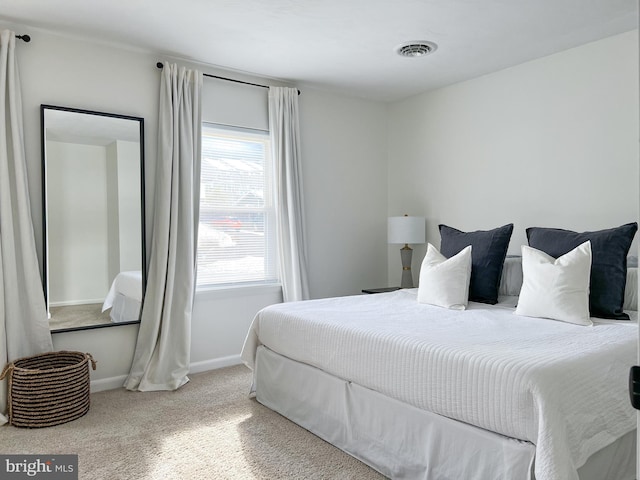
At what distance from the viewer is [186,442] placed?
103 inches

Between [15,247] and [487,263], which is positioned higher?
[15,247]

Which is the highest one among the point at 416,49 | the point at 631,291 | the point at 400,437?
the point at 416,49

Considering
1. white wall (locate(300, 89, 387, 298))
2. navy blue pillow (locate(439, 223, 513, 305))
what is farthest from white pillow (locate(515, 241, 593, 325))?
white wall (locate(300, 89, 387, 298))

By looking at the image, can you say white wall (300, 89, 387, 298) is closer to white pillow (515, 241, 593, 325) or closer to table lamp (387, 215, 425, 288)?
table lamp (387, 215, 425, 288)

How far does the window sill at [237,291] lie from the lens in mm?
3967

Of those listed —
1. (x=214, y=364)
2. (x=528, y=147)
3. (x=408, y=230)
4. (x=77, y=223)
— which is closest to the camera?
(x=77, y=223)

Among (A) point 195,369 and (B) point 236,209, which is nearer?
(A) point 195,369

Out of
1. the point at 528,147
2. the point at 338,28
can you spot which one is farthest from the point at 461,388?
the point at 528,147

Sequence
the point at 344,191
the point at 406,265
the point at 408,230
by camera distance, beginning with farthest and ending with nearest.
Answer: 1. the point at 344,191
2. the point at 406,265
3. the point at 408,230

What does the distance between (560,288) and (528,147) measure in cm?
157

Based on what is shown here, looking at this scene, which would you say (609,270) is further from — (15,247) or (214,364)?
(15,247)

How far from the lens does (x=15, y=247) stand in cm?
308

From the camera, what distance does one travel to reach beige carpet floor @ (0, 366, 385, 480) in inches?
90.6

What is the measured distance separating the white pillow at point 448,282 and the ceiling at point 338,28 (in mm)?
1458
